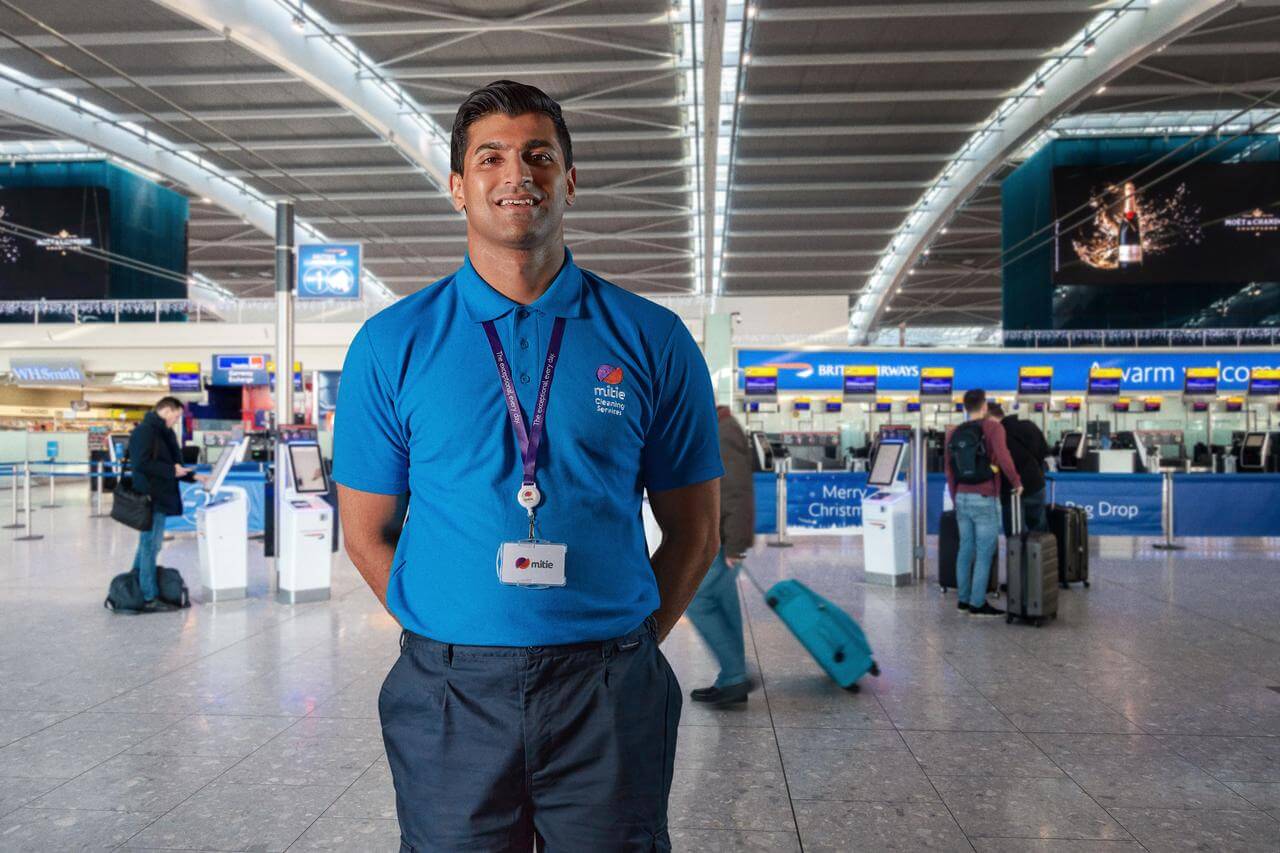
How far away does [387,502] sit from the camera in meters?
1.43

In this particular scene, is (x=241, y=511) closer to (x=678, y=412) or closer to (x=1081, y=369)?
(x=678, y=412)

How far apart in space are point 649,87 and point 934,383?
8.68m

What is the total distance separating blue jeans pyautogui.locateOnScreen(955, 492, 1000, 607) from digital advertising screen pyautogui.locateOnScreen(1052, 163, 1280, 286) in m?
17.7

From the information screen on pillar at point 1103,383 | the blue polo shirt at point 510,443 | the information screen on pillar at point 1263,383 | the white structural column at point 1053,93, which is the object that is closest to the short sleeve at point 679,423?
the blue polo shirt at point 510,443

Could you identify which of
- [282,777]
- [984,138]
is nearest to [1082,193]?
[984,138]

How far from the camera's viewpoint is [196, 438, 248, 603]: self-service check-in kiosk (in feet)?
25.1

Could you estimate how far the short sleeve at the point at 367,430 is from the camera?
1.36 m

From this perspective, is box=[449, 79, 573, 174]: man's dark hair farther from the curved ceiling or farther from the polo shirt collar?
the curved ceiling

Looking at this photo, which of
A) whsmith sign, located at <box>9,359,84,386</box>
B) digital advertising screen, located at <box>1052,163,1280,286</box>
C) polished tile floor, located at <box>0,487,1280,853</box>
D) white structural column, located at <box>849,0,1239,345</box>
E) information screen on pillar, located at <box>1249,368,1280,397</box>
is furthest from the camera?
whsmith sign, located at <box>9,359,84,386</box>

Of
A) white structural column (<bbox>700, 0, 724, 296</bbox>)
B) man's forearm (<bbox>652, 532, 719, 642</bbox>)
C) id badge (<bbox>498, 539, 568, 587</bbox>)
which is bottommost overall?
man's forearm (<bbox>652, 532, 719, 642</bbox>)

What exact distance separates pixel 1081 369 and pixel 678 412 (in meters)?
21.2

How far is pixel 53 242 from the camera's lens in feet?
86.4

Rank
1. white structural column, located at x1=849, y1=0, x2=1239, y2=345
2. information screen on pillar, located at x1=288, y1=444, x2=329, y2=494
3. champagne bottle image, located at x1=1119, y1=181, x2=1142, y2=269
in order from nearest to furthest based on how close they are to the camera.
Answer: information screen on pillar, located at x1=288, y1=444, x2=329, y2=494 < white structural column, located at x1=849, y1=0, x2=1239, y2=345 < champagne bottle image, located at x1=1119, y1=181, x2=1142, y2=269

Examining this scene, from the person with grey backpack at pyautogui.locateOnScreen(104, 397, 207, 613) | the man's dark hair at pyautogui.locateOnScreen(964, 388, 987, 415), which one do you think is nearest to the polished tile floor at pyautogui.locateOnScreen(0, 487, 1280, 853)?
the person with grey backpack at pyautogui.locateOnScreen(104, 397, 207, 613)
